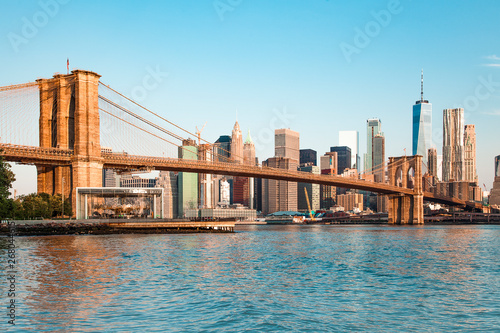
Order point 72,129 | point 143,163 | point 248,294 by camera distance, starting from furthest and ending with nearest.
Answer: point 143,163
point 72,129
point 248,294

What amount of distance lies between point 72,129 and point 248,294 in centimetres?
5974

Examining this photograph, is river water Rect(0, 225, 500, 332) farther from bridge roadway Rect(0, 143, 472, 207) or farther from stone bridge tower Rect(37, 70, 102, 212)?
stone bridge tower Rect(37, 70, 102, 212)

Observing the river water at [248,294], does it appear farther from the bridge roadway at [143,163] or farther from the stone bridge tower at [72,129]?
the stone bridge tower at [72,129]

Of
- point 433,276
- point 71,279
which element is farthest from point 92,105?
point 433,276

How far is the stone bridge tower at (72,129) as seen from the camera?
237 feet

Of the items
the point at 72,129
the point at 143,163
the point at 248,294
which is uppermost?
the point at 72,129

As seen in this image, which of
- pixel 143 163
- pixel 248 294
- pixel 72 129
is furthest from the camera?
pixel 143 163

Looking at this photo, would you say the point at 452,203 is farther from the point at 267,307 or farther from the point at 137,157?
the point at 267,307

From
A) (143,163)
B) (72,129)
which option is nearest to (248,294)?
(143,163)

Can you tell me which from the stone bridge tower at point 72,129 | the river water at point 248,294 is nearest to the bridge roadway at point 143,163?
the stone bridge tower at point 72,129

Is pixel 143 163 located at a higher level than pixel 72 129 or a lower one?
lower

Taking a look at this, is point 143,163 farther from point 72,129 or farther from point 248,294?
point 248,294

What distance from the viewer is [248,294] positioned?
22578 mm

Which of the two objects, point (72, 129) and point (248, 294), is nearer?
point (248, 294)
